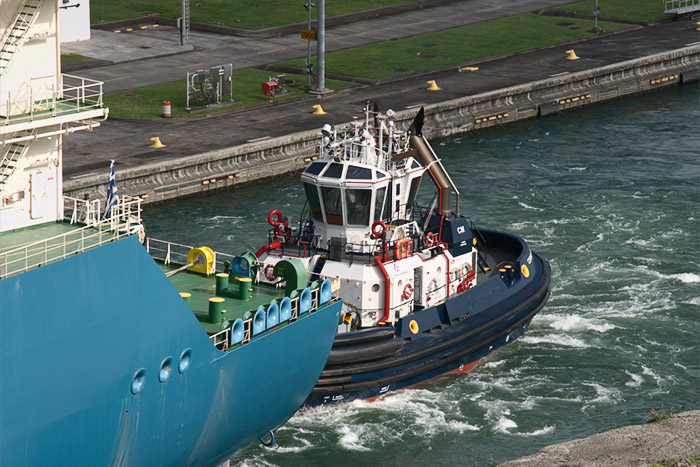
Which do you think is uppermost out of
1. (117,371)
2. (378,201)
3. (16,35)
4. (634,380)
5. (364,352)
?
(16,35)

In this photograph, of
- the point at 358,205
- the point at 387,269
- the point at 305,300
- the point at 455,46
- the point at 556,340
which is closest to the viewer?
the point at 305,300

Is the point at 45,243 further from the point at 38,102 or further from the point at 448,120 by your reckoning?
the point at 448,120

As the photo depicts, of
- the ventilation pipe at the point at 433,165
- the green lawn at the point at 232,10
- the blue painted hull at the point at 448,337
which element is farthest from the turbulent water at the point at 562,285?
the green lawn at the point at 232,10

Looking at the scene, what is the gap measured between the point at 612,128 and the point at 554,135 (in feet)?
8.41

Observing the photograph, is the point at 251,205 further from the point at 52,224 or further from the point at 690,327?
the point at 52,224

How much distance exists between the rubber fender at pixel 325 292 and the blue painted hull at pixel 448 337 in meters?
1.73

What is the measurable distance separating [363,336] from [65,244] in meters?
7.56

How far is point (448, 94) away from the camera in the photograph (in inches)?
1842

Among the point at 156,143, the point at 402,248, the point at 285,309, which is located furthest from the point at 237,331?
the point at 156,143

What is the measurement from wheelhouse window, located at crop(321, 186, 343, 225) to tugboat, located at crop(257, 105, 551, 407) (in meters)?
0.02

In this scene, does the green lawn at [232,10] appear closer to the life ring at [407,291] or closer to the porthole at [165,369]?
the life ring at [407,291]

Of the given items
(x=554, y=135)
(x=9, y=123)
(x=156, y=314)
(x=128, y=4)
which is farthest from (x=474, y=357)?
(x=128, y=4)

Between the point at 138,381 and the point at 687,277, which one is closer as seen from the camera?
the point at 138,381

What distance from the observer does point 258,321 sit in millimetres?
19453
